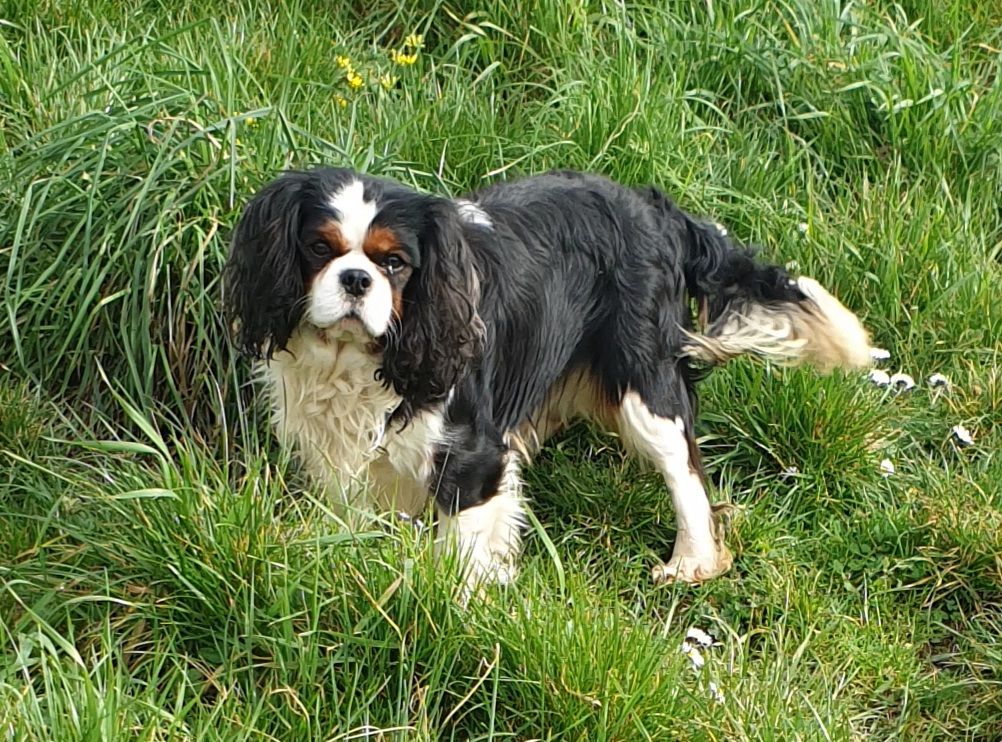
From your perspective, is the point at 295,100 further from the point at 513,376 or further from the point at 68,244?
the point at 513,376

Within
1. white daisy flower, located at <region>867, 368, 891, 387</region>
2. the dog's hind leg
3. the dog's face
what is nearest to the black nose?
the dog's face

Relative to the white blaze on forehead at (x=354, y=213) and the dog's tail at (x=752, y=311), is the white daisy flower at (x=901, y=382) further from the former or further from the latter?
the white blaze on forehead at (x=354, y=213)

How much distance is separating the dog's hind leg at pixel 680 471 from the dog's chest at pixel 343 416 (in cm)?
64

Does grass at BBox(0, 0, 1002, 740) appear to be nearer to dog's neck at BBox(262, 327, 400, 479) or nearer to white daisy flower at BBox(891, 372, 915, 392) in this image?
white daisy flower at BBox(891, 372, 915, 392)

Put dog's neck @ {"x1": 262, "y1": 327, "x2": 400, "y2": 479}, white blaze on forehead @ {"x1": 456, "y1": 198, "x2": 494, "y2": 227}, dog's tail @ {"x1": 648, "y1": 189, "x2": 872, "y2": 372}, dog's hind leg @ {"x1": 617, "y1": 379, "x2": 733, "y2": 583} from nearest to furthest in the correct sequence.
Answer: dog's neck @ {"x1": 262, "y1": 327, "x2": 400, "y2": 479}, white blaze on forehead @ {"x1": 456, "y1": 198, "x2": 494, "y2": 227}, dog's hind leg @ {"x1": 617, "y1": 379, "x2": 733, "y2": 583}, dog's tail @ {"x1": 648, "y1": 189, "x2": 872, "y2": 372}

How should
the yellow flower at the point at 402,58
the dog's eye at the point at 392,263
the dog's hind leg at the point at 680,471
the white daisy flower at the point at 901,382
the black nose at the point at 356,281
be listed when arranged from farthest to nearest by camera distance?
the yellow flower at the point at 402,58, the white daisy flower at the point at 901,382, the dog's hind leg at the point at 680,471, the dog's eye at the point at 392,263, the black nose at the point at 356,281

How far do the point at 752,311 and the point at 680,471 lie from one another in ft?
1.76

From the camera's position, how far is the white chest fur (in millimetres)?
3643

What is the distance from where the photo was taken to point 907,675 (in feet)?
12.0

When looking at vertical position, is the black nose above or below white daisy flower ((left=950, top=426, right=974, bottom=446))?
above

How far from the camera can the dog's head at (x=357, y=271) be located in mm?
3408

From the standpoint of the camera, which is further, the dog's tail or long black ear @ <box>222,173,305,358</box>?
the dog's tail

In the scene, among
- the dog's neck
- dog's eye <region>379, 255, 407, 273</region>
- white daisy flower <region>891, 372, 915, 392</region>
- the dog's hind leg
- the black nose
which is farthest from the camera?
white daisy flower <region>891, 372, 915, 392</region>

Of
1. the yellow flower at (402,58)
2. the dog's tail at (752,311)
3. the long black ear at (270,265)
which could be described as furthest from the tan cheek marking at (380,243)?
the yellow flower at (402,58)
